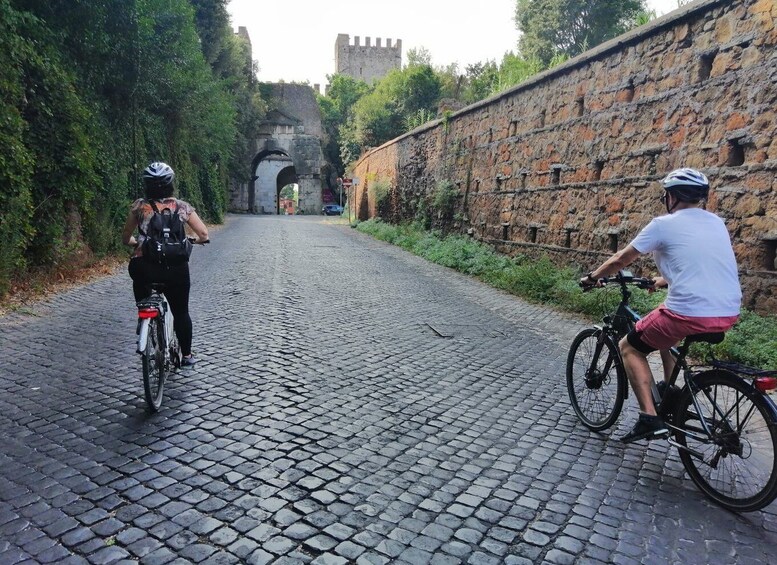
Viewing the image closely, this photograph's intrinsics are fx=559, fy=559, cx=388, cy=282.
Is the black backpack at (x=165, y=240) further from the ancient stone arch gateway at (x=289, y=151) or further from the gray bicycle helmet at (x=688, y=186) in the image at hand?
the ancient stone arch gateway at (x=289, y=151)

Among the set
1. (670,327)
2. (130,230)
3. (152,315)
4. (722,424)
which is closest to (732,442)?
(722,424)

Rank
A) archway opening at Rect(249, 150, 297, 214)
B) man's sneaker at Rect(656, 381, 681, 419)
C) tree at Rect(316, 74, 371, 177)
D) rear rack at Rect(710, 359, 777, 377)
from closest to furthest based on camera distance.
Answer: rear rack at Rect(710, 359, 777, 377) → man's sneaker at Rect(656, 381, 681, 419) → archway opening at Rect(249, 150, 297, 214) → tree at Rect(316, 74, 371, 177)

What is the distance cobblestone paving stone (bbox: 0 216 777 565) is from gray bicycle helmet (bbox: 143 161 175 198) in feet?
5.18

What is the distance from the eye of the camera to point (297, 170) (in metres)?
48.9

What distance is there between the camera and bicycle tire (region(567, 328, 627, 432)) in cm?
391

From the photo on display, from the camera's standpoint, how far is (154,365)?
13.5 feet

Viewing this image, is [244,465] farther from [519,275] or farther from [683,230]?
[519,275]

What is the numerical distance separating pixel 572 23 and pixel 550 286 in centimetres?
2642

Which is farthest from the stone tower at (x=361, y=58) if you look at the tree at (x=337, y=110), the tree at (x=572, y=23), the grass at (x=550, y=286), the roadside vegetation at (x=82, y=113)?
the grass at (x=550, y=286)

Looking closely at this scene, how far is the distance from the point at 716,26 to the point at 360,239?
14756 mm

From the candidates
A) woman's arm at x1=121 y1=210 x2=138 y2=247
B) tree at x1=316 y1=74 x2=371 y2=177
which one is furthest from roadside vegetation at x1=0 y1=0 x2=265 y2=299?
tree at x1=316 y1=74 x2=371 y2=177

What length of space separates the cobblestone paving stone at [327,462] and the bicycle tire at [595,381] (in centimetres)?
14

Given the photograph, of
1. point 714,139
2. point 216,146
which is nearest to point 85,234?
point 714,139

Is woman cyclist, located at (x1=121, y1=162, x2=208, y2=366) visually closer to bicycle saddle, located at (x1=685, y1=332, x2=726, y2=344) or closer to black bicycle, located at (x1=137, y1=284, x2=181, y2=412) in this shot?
black bicycle, located at (x1=137, y1=284, x2=181, y2=412)
